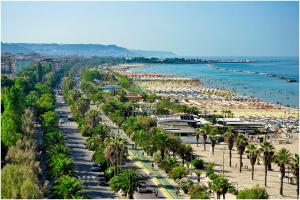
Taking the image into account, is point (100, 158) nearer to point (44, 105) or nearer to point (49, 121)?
point (49, 121)

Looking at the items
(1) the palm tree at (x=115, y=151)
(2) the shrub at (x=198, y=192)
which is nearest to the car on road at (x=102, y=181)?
(1) the palm tree at (x=115, y=151)

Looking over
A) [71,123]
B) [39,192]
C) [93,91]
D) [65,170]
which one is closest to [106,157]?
[65,170]

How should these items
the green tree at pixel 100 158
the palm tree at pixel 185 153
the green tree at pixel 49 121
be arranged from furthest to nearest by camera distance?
the green tree at pixel 49 121, the palm tree at pixel 185 153, the green tree at pixel 100 158

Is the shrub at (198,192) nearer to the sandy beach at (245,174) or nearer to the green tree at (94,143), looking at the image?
the sandy beach at (245,174)

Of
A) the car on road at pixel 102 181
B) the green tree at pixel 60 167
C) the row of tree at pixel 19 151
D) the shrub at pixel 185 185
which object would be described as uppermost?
the row of tree at pixel 19 151

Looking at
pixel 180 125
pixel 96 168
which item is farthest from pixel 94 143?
pixel 180 125

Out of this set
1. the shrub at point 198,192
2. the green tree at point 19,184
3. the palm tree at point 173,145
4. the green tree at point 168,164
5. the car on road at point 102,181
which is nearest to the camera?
the green tree at point 19,184

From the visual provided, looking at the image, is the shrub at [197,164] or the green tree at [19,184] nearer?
the green tree at [19,184]
